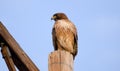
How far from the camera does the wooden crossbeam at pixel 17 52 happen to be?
12.3 feet

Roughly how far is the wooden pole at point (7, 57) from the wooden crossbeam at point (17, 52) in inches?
2.1

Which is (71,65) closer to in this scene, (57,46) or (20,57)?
(20,57)

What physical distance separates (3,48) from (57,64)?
604 millimetres

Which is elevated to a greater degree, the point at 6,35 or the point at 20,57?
the point at 6,35

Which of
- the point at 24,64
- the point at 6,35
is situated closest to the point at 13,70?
the point at 24,64

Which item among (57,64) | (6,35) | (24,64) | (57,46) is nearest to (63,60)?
(57,64)

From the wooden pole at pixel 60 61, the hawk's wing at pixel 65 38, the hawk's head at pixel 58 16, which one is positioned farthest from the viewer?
the hawk's head at pixel 58 16

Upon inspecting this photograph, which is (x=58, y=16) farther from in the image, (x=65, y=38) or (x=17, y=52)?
(x=17, y=52)

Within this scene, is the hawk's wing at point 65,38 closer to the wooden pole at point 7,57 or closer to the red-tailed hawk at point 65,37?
the red-tailed hawk at point 65,37

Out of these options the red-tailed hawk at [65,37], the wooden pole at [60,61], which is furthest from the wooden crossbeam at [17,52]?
the red-tailed hawk at [65,37]

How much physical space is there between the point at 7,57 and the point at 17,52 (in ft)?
0.38

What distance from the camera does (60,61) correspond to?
3729 mm

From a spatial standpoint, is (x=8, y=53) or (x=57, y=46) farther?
(x=57, y=46)

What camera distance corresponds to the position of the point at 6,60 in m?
3.77
